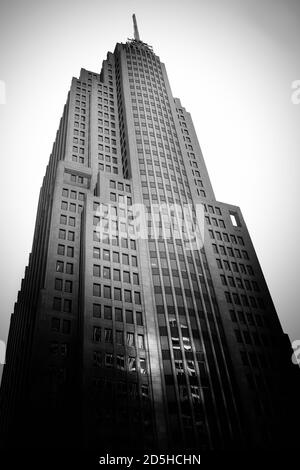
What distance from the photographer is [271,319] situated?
75.2 m

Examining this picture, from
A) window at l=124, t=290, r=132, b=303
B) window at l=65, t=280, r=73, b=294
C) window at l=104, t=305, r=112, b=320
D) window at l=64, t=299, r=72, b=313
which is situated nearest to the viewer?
window at l=104, t=305, r=112, b=320

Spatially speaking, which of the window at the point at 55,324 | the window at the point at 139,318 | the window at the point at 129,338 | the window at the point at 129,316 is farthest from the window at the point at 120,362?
the window at the point at 55,324

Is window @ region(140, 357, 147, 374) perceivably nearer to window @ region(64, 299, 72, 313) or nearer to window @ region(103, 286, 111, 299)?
window @ region(103, 286, 111, 299)

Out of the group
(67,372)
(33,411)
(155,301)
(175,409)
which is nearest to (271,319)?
(155,301)

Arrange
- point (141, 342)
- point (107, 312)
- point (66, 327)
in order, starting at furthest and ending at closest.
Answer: point (107, 312)
point (141, 342)
point (66, 327)

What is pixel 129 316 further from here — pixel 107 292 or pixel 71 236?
pixel 71 236

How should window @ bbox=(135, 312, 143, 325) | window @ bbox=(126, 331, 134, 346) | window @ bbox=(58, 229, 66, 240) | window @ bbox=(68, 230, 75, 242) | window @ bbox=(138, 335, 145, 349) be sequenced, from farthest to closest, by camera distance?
window @ bbox=(68, 230, 75, 242), window @ bbox=(58, 229, 66, 240), window @ bbox=(135, 312, 143, 325), window @ bbox=(138, 335, 145, 349), window @ bbox=(126, 331, 134, 346)

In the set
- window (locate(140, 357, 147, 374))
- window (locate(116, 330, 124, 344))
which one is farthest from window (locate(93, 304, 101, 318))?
window (locate(140, 357, 147, 374))

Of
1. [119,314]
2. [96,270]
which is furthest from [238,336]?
[96,270]

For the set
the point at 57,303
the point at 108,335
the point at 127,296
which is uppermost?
the point at 127,296

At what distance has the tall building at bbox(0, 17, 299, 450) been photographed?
53.5 meters

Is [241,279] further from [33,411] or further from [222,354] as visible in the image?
[33,411]

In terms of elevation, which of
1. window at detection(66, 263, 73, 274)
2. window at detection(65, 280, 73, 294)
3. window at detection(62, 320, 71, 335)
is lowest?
window at detection(62, 320, 71, 335)

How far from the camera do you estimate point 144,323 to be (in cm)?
6406
